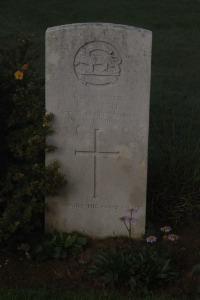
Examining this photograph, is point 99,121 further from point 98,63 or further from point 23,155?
point 23,155

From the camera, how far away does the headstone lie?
5125mm

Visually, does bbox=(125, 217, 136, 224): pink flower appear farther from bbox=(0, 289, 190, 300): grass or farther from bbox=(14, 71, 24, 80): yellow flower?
bbox=(14, 71, 24, 80): yellow flower

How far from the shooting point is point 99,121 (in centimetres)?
527

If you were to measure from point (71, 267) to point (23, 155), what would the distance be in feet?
3.11

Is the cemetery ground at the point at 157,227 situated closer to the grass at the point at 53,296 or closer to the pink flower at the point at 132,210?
the grass at the point at 53,296

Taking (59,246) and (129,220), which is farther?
(59,246)

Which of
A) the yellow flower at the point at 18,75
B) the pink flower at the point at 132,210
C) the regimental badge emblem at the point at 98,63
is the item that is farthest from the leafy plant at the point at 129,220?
the yellow flower at the point at 18,75

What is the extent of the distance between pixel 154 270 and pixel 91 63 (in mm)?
1627

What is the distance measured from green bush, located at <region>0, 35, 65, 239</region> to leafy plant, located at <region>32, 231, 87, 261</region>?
0.60 ft

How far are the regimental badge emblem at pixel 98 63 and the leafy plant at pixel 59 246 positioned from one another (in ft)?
4.03

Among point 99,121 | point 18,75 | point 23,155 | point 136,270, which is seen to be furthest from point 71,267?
point 18,75

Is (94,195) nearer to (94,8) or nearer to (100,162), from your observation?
(100,162)

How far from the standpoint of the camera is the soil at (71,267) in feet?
15.7

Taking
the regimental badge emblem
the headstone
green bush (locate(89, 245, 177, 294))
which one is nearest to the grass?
green bush (locate(89, 245, 177, 294))
